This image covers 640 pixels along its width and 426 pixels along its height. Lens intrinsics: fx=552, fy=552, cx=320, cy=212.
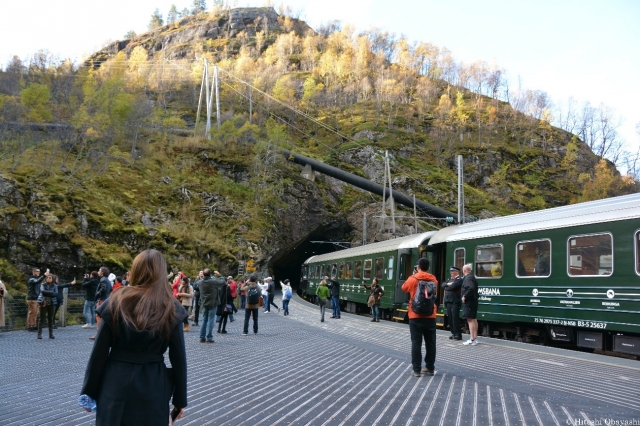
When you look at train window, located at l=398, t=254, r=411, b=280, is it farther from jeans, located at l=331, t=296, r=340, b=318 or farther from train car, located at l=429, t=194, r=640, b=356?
train car, located at l=429, t=194, r=640, b=356

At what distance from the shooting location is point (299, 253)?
195 ft

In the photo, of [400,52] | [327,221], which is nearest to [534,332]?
[327,221]

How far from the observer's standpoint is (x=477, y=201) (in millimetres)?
65562

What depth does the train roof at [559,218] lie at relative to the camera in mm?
12326

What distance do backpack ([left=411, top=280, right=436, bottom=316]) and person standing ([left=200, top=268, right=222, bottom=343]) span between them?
6.74 meters

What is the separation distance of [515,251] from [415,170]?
180 ft

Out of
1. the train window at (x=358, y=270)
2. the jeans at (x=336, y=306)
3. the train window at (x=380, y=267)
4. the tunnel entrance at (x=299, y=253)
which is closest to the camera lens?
the jeans at (x=336, y=306)

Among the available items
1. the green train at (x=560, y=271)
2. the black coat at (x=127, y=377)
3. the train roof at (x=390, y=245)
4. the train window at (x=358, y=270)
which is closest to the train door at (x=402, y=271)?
the train roof at (x=390, y=245)

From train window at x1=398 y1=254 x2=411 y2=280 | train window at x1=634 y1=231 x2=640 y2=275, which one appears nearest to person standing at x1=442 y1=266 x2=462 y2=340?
train window at x1=634 y1=231 x2=640 y2=275

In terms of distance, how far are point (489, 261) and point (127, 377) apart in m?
14.7

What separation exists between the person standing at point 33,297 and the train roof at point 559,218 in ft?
43.1

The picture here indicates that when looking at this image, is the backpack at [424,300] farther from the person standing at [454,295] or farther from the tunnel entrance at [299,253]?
the tunnel entrance at [299,253]

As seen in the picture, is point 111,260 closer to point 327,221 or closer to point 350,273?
point 350,273

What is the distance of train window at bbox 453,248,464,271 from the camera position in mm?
18281
